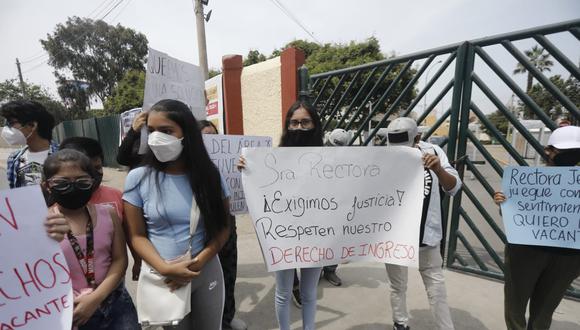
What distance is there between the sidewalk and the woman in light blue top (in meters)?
1.29

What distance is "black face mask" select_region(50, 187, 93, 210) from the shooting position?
1309 millimetres

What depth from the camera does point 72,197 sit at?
133 centimetres

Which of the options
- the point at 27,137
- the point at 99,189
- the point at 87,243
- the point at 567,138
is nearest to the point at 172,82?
the point at 27,137

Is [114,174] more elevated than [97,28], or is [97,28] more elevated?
[97,28]

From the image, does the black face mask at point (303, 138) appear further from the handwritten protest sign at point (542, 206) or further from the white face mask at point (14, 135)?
the white face mask at point (14, 135)

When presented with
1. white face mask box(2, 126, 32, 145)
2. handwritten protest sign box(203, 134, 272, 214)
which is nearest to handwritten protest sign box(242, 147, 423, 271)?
handwritten protest sign box(203, 134, 272, 214)

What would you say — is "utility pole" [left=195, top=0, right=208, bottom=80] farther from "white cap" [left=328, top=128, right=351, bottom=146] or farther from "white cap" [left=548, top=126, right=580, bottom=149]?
"white cap" [left=548, top=126, right=580, bottom=149]

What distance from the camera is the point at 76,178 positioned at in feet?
4.33

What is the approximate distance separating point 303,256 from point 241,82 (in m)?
5.31

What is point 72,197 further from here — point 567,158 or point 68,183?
point 567,158

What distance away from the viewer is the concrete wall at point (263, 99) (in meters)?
5.50

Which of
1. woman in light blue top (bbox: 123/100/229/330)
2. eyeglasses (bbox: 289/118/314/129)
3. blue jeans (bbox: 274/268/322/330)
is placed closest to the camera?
woman in light blue top (bbox: 123/100/229/330)

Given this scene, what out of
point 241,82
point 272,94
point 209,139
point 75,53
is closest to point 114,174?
point 241,82

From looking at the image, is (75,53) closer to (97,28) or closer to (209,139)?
(97,28)
